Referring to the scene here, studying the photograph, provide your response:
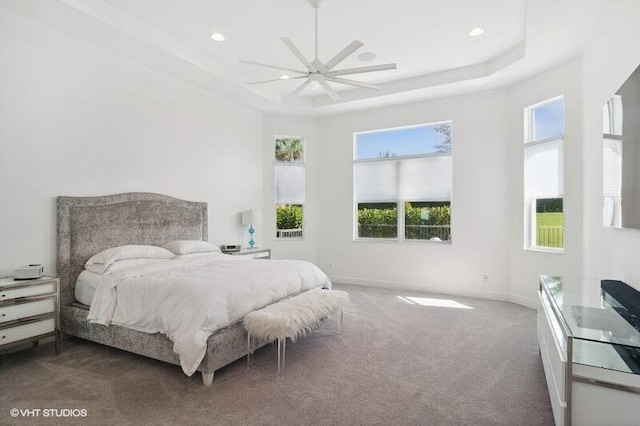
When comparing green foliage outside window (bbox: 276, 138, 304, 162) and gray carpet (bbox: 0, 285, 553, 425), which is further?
green foliage outside window (bbox: 276, 138, 304, 162)

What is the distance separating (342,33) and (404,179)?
2.87 meters

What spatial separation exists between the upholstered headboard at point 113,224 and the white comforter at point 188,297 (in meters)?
0.67

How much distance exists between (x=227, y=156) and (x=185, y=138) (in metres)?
0.84

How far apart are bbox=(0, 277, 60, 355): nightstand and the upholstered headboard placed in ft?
1.59

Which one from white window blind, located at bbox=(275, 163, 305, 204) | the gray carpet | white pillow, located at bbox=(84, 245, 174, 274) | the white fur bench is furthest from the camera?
white window blind, located at bbox=(275, 163, 305, 204)

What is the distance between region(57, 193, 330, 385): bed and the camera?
2854 mm

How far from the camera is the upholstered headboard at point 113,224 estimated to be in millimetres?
3711

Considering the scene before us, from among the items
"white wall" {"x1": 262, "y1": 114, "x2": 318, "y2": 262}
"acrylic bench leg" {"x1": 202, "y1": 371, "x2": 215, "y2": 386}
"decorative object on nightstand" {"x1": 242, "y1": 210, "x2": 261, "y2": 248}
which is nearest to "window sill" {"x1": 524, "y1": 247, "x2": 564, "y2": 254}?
"white wall" {"x1": 262, "y1": 114, "x2": 318, "y2": 262}

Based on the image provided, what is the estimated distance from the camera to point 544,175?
481cm

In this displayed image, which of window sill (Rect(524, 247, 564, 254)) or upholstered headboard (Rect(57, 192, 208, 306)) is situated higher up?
upholstered headboard (Rect(57, 192, 208, 306))

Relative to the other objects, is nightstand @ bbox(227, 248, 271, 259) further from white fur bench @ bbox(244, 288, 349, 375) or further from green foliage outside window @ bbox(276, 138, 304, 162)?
white fur bench @ bbox(244, 288, 349, 375)

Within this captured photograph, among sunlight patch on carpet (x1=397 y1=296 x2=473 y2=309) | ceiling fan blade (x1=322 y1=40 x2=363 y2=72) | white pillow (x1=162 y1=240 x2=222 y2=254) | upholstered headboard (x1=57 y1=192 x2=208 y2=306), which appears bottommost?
sunlight patch on carpet (x1=397 y1=296 x2=473 y2=309)

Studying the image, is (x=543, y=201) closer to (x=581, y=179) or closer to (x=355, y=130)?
(x=581, y=179)

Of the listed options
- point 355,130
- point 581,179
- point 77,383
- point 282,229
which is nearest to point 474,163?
point 581,179
